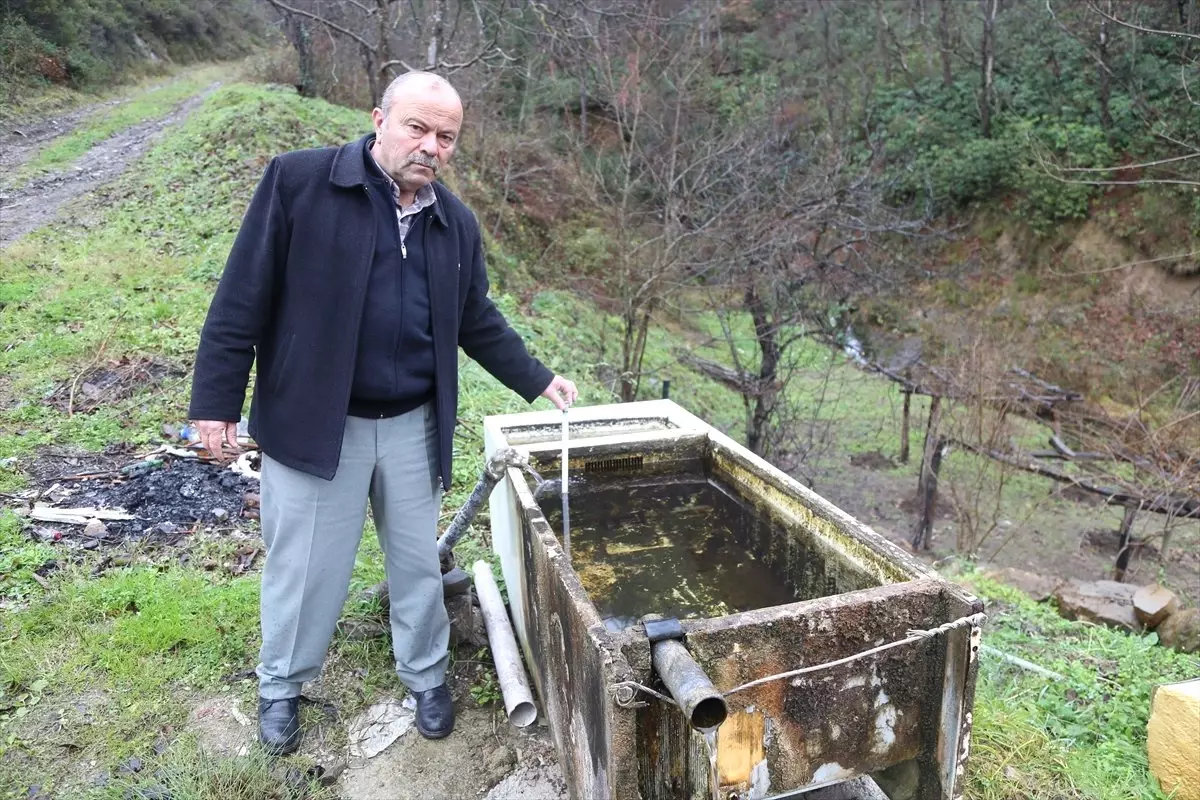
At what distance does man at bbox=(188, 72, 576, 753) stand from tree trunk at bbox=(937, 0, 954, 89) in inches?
675

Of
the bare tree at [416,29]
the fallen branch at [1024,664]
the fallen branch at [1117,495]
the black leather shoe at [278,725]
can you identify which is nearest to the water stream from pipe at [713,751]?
the black leather shoe at [278,725]

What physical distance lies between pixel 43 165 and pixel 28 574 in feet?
33.4

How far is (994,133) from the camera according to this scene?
15.3 meters

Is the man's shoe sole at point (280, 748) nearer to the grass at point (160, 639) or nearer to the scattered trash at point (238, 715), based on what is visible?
the grass at point (160, 639)

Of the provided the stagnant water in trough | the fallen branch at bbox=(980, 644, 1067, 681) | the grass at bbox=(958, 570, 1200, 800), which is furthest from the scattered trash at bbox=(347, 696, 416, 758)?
the fallen branch at bbox=(980, 644, 1067, 681)

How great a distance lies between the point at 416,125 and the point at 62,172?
11.1 m

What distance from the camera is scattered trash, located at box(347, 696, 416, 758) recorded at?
249cm

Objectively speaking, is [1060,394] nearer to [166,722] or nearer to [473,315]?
[473,315]

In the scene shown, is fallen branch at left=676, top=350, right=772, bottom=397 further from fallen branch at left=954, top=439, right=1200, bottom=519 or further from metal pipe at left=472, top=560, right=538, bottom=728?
metal pipe at left=472, top=560, right=538, bottom=728

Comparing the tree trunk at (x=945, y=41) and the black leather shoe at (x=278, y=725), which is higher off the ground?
the tree trunk at (x=945, y=41)

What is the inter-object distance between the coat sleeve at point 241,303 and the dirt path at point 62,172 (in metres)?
7.47

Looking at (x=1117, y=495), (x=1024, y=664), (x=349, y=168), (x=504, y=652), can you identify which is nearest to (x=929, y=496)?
(x=1117, y=495)

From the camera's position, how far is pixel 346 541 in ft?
7.62

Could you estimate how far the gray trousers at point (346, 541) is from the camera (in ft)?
7.34
